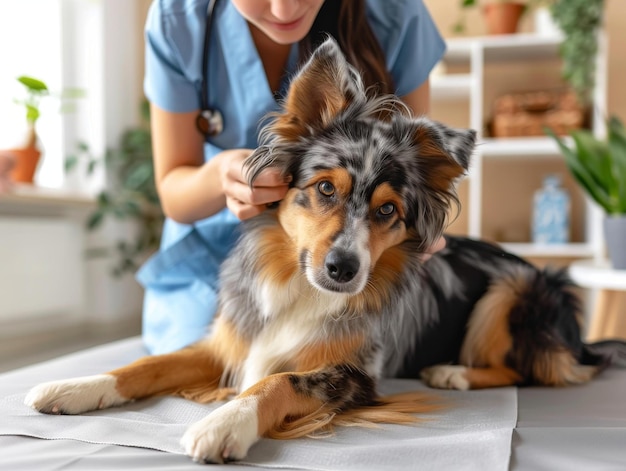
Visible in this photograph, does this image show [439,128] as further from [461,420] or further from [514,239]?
[514,239]

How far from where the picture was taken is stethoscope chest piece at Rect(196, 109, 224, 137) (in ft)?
6.55

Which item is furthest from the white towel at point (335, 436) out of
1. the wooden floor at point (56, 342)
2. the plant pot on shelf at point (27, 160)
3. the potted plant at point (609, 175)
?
the plant pot on shelf at point (27, 160)

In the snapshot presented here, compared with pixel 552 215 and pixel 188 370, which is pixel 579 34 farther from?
pixel 188 370

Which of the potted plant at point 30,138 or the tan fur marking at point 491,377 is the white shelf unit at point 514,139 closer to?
the tan fur marking at point 491,377

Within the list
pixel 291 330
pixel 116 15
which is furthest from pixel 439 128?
pixel 116 15

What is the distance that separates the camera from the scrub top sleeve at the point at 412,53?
2008 millimetres

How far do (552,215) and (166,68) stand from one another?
3375mm

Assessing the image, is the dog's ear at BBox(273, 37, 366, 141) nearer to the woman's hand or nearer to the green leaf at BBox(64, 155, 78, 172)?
the woman's hand

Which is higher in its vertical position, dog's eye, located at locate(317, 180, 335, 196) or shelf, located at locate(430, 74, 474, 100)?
shelf, located at locate(430, 74, 474, 100)

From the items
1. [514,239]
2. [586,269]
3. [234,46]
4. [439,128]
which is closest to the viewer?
[439,128]

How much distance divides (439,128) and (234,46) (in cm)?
81

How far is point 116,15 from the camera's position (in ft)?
16.1

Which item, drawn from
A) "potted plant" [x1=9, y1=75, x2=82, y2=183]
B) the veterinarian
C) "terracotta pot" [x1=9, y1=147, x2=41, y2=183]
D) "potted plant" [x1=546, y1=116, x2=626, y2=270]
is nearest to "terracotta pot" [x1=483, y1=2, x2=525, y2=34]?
"potted plant" [x1=546, y1=116, x2=626, y2=270]

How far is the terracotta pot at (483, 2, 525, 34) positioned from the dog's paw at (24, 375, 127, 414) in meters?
4.11
